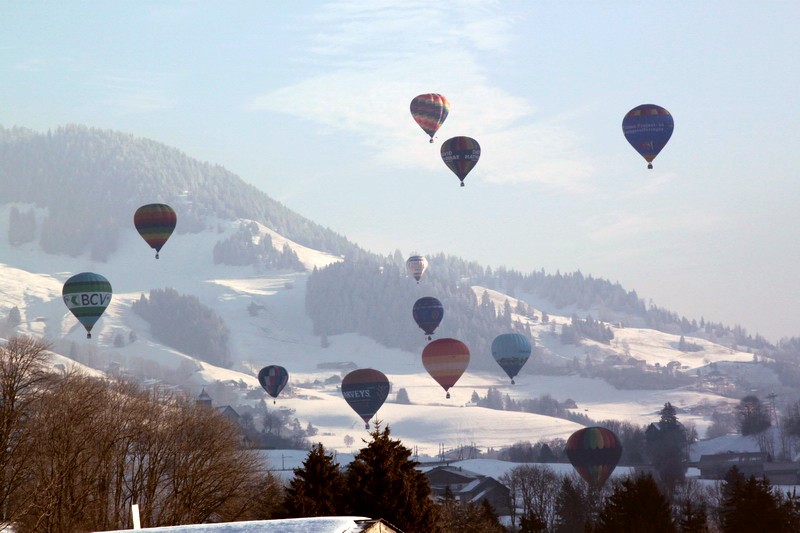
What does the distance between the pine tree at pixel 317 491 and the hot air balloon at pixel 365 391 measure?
10320 centimetres

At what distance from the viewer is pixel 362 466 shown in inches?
2277

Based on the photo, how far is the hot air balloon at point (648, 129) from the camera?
114 metres

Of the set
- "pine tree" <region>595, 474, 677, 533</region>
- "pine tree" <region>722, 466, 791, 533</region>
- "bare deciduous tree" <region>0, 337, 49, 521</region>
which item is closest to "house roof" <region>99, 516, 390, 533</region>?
"bare deciduous tree" <region>0, 337, 49, 521</region>

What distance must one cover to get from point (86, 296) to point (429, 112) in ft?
119

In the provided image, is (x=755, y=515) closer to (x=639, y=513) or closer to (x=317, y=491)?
(x=639, y=513)

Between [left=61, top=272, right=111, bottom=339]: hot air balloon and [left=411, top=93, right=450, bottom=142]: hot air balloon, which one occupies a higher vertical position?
[left=411, top=93, right=450, bottom=142]: hot air balloon

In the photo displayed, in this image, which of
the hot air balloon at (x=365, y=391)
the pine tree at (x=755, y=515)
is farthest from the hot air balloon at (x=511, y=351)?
the pine tree at (x=755, y=515)

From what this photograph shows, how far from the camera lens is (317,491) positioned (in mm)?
63844

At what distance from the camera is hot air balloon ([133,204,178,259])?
15500 centimetres

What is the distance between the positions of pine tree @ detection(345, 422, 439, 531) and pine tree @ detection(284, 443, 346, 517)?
15.0 feet

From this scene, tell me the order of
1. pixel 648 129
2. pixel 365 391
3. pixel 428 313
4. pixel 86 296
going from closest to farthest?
pixel 648 129
pixel 86 296
pixel 365 391
pixel 428 313

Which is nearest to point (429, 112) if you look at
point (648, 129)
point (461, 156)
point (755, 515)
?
point (461, 156)

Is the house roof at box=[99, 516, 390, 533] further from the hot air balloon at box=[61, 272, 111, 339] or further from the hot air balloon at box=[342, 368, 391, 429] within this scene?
the hot air balloon at box=[342, 368, 391, 429]

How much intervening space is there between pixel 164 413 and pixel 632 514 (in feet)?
115
